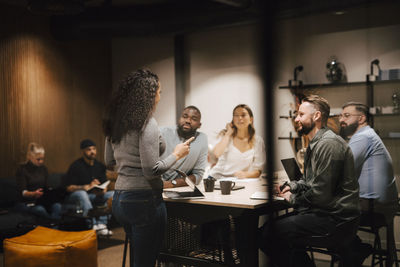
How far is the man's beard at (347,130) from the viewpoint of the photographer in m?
1.81

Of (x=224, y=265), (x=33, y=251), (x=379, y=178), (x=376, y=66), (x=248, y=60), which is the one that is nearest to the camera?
(x=376, y=66)

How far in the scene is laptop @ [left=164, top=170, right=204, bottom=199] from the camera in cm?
205

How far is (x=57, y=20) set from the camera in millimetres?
4379

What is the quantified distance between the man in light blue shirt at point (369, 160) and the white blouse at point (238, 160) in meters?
0.36

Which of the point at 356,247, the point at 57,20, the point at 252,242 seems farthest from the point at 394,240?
the point at 57,20

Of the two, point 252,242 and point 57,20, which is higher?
point 57,20

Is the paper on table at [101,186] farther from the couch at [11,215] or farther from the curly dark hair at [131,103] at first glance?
the curly dark hair at [131,103]

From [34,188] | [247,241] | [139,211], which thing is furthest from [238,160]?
[34,188]

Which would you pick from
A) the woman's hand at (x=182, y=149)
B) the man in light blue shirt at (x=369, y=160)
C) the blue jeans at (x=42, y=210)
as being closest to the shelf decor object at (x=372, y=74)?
the man in light blue shirt at (x=369, y=160)

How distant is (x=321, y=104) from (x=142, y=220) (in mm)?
943

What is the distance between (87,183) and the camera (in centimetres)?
399

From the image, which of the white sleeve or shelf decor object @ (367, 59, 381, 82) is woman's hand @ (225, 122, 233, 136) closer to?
the white sleeve

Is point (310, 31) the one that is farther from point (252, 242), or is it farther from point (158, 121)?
point (252, 242)

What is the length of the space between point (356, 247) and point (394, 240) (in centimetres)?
16
